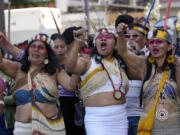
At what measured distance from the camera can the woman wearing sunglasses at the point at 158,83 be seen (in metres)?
4.21

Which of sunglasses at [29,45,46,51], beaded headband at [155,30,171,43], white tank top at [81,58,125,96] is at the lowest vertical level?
white tank top at [81,58,125,96]

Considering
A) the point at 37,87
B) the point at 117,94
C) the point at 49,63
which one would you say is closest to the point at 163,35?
the point at 117,94

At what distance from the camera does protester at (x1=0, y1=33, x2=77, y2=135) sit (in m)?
4.32

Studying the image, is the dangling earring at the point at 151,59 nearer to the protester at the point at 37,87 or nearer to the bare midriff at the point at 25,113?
the protester at the point at 37,87

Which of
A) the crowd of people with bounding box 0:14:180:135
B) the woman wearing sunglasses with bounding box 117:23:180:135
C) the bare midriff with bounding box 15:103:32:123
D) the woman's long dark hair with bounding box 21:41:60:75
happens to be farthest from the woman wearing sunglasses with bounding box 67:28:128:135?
the bare midriff with bounding box 15:103:32:123

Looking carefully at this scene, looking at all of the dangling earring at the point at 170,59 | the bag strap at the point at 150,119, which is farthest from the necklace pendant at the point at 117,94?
the dangling earring at the point at 170,59

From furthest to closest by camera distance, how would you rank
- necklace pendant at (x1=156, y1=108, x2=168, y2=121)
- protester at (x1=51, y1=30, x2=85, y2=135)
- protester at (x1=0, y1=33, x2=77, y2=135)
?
1. protester at (x1=51, y1=30, x2=85, y2=135)
2. protester at (x1=0, y1=33, x2=77, y2=135)
3. necklace pendant at (x1=156, y1=108, x2=168, y2=121)

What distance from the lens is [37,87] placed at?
437 cm

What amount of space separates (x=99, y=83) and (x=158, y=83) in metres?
0.67

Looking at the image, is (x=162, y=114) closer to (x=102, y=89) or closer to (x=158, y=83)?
(x=158, y=83)

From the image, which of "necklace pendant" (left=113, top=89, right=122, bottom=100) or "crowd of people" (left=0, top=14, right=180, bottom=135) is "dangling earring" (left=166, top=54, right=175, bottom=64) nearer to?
"crowd of people" (left=0, top=14, right=180, bottom=135)

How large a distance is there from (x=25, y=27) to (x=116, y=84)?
1110 centimetres

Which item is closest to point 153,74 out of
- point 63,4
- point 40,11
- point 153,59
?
point 153,59

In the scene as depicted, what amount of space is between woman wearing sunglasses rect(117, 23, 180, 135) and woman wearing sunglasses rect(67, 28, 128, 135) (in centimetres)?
22
